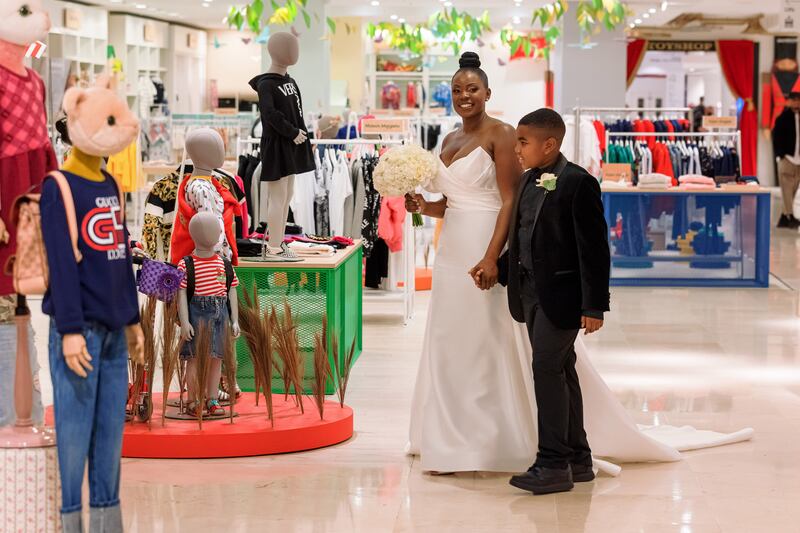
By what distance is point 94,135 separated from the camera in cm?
300

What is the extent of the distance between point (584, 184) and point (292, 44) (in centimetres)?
216

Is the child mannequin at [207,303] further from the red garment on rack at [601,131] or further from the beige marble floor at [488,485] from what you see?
the red garment on rack at [601,131]

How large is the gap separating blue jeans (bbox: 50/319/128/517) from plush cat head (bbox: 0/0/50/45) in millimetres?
1150

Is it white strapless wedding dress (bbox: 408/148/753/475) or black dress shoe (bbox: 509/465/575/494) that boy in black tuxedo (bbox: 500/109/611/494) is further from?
white strapless wedding dress (bbox: 408/148/753/475)

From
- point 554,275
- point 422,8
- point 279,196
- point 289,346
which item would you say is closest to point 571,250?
point 554,275

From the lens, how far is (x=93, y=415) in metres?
3.08

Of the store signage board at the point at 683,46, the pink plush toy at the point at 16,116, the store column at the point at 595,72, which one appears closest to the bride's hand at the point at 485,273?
the pink plush toy at the point at 16,116

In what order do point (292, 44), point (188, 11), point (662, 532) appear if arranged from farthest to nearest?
point (188, 11)
point (292, 44)
point (662, 532)

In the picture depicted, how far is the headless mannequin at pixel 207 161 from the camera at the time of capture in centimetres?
491

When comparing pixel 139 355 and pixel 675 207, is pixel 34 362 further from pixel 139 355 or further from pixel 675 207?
pixel 675 207

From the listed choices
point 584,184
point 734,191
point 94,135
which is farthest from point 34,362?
point 734,191

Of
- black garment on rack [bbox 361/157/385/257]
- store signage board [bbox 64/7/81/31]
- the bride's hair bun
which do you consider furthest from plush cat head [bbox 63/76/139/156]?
store signage board [bbox 64/7/81/31]

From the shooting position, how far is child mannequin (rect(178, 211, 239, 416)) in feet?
15.5

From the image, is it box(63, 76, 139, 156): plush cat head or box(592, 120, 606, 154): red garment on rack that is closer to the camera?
box(63, 76, 139, 156): plush cat head
